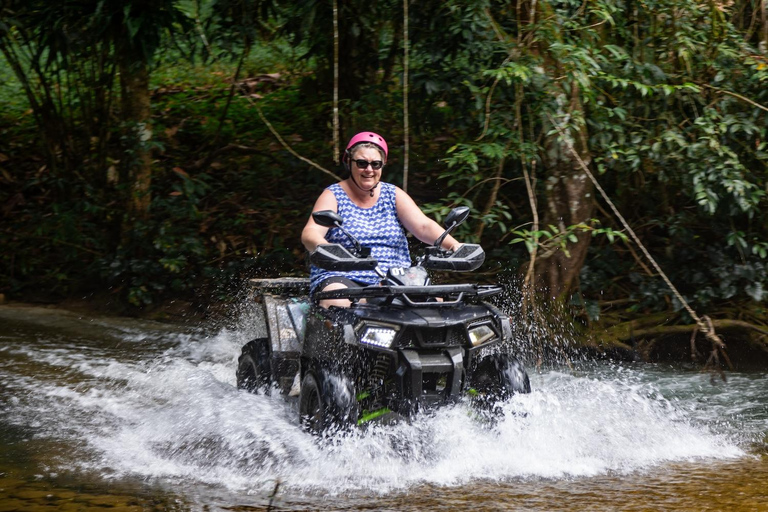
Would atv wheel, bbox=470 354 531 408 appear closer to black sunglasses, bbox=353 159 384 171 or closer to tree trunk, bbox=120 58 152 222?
black sunglasses, bbox=353 159 384 171

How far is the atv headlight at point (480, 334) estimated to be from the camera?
4.08m

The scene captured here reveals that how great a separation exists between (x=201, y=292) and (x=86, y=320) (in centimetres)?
124

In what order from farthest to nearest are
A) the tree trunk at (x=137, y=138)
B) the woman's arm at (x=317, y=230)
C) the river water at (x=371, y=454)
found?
the tree trunk at (x=137, y=138)
the woman's arm at (x=317, y=230)
the river water at (x=371, y=454)

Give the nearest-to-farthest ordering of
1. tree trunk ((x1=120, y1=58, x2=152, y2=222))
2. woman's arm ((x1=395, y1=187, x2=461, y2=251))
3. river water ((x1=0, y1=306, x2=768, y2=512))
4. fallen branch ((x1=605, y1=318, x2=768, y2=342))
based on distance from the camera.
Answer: river water ((x1=0, y1=306, x2=768, y2=512)), woman's arm ((x1=395, y1=187, x2=461, y2=251)), fallen branch ((x1=605, y1=318, x2=768, y2=342)), tree trunk ((x1=120, y1=58, x2=152, y2=222))

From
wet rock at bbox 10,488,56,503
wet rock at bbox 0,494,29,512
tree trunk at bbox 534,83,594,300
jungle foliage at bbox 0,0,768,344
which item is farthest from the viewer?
tree trunk at bbox 534,83,594,300

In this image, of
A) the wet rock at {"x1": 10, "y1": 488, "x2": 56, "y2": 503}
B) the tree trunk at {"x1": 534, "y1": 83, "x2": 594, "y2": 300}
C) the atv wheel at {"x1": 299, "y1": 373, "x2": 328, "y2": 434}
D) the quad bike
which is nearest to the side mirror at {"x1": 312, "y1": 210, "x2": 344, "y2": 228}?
the quad bike

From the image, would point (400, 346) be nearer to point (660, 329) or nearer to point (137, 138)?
point (660, 329)

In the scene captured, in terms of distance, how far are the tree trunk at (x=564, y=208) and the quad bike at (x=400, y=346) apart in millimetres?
2897

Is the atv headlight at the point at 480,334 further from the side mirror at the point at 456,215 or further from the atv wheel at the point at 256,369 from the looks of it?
the atv wheel at the point at 256,369

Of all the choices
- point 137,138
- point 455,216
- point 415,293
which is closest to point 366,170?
point 455,216

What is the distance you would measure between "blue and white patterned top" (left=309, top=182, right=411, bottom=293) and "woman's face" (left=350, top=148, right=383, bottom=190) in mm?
144

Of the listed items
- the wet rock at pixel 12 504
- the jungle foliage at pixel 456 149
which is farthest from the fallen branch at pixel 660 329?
Answer: the wet rock at pixel 12 504

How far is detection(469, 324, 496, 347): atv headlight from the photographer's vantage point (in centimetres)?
408

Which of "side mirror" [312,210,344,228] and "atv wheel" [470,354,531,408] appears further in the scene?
"atv wheel" [470,354,531,408]
